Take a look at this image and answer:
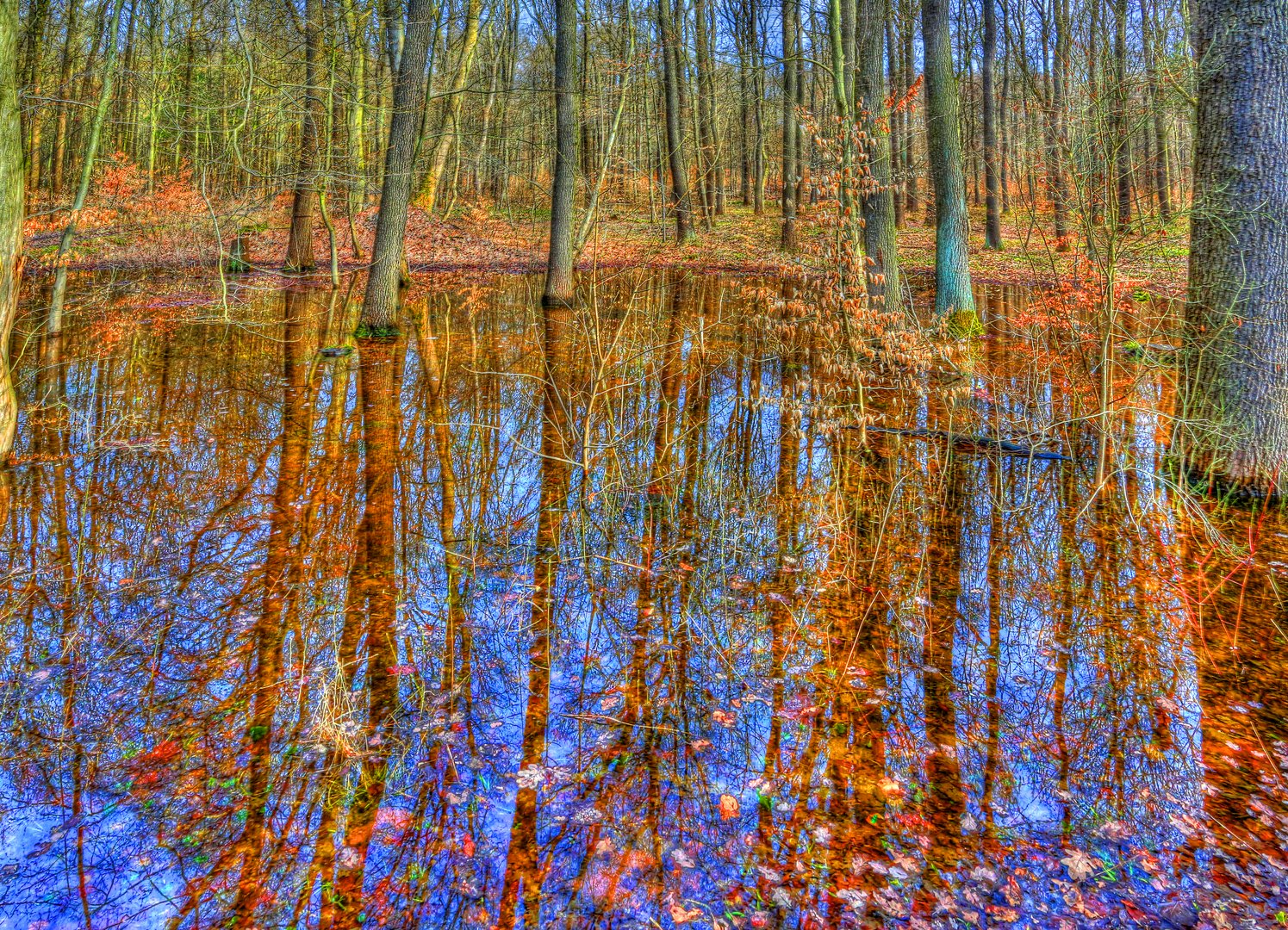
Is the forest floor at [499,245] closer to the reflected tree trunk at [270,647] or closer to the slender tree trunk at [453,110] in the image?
the slender tree trunk at [453,110]

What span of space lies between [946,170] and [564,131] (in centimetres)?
644

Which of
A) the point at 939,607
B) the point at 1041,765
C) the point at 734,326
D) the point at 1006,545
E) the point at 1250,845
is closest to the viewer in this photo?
the point at 1250,845

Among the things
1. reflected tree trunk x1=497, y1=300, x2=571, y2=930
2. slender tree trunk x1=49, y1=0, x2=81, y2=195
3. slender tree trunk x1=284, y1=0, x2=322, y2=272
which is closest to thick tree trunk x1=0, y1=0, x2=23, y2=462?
reflected tree trunk x1=497, y1=300, x2=571, y2=930

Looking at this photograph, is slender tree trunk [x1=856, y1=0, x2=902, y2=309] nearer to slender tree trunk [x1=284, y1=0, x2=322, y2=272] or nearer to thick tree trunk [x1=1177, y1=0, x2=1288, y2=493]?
thick tree trunk [x1=1177, y1=0, x2=1288, y2=493]

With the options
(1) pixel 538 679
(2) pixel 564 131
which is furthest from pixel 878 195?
(1) pixel 538 679

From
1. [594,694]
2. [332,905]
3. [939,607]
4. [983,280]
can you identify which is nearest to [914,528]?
[939,607]

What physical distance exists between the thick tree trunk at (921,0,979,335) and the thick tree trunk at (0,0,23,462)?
35.6 feet

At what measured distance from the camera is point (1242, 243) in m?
5.61

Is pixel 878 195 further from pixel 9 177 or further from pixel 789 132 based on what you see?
pixel 789 132

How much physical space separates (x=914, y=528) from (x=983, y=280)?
15.5 m

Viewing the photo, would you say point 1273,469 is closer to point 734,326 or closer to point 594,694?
point 594,694

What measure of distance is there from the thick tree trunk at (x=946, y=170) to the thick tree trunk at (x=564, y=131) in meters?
5.84

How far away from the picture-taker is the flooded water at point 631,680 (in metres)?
2.81

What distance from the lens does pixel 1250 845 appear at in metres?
2.89
